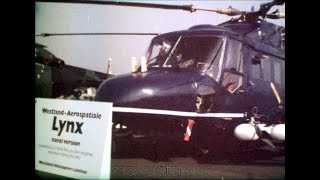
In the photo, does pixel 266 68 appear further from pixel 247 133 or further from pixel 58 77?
pixel 58 77

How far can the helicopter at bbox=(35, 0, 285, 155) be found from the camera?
341cm

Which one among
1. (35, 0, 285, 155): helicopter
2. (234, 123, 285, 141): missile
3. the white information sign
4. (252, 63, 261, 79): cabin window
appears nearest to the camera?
(234, 123, 285, 141): missile

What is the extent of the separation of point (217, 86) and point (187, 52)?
441 mm

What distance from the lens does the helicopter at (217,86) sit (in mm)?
3410

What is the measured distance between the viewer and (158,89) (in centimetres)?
348

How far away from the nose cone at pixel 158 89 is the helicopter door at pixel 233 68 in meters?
0.27

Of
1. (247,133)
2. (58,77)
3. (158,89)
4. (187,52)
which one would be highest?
(187,52)

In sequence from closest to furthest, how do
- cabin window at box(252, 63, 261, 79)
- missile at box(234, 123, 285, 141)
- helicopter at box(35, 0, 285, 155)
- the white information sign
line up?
missile at box(234, 123, 285, 141) → helicopter at box(35, 0, 285, 155) → cabin window at box(252, 63, 261, 79) → the white information sign

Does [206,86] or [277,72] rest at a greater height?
[277,72]

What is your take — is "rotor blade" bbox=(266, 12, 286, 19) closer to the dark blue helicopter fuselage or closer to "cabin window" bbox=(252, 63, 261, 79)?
the dark blue helicopter fuselage

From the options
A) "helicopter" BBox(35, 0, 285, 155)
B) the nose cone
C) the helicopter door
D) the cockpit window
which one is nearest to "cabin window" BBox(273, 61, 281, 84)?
"helicopter" BBox(35, 0, 285, 155)

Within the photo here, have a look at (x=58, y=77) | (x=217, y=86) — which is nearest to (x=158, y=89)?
(x=217, y=86)

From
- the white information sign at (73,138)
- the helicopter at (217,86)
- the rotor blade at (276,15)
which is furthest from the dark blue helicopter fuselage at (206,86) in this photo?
the white information sign at (73,138)
